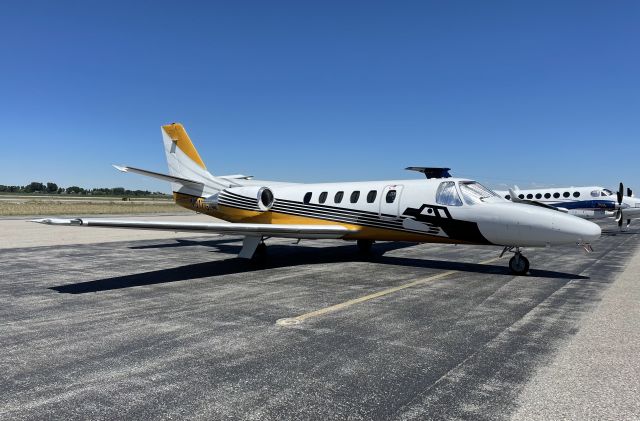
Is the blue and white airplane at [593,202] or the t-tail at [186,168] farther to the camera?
the blue and white airplane at [593,202]

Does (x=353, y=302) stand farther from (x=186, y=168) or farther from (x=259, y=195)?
(x=186, y=168)

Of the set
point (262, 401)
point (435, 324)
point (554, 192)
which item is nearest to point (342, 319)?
point (435, 324)

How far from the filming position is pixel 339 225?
14.3m

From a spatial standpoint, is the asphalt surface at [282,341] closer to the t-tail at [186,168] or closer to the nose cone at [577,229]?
the nose cone at [577,229]

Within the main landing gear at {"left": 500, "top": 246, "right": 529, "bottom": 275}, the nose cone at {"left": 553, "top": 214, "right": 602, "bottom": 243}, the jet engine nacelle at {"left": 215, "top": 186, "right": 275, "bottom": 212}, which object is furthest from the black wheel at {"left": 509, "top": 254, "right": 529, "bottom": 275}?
the jet engine nacelle at {"left": 215, "top": 186, "right": 275, "bottom": 212}

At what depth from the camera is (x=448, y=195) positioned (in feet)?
39.7

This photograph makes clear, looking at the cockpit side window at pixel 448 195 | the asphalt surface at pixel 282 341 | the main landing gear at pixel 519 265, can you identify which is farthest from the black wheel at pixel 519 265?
the cockpit side window at pixel 448 195

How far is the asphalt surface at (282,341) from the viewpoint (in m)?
4.02

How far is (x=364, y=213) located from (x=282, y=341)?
27.4 ft

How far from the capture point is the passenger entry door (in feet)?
43.0

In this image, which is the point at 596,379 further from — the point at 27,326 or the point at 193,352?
the point at 27,326

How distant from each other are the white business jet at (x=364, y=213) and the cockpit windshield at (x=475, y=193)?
2 cm

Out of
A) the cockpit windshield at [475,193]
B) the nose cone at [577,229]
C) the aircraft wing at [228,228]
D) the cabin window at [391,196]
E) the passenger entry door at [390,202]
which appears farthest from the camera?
the cabin window at [391,196]

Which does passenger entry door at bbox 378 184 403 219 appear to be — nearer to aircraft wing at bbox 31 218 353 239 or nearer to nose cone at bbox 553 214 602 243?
aircraft wing at bbox 31 218 353 239
